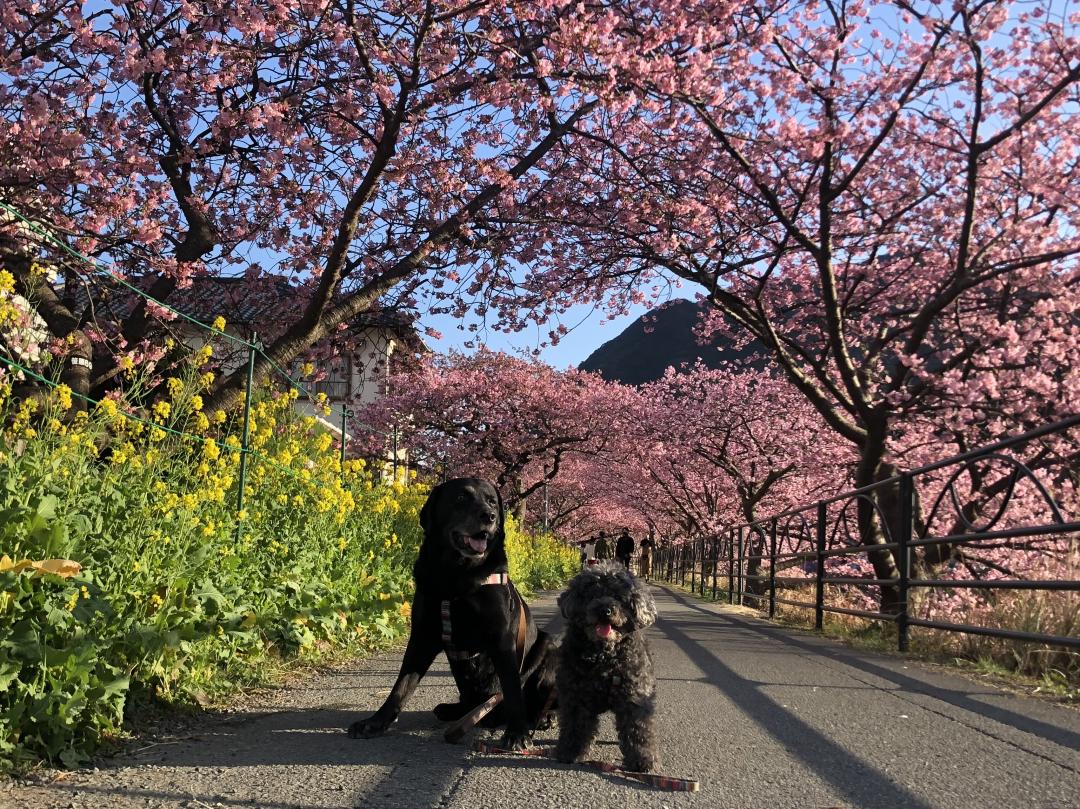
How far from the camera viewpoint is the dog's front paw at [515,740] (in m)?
2.67

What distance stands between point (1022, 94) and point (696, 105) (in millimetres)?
3887

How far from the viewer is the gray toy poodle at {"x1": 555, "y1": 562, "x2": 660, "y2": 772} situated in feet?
8.13

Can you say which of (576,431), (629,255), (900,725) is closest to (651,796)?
(900,725)

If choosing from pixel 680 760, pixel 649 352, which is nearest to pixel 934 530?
pixel 680 760

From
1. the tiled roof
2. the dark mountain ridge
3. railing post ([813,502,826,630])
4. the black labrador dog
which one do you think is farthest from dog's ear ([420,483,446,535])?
the dark mountain ridge

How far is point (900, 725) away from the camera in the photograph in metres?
3.16

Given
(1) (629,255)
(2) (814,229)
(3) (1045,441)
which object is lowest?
(3) (1045,441)

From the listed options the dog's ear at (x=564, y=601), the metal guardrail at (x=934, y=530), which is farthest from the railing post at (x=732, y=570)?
the dog's ear at (x=564, y=601)

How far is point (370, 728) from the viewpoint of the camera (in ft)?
9.13

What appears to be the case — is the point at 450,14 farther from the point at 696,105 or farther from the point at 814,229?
the point at 814,229

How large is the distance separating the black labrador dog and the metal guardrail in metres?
2.57

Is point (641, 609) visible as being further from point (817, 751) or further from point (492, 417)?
point (492, 417)

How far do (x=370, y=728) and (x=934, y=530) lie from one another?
12217mm

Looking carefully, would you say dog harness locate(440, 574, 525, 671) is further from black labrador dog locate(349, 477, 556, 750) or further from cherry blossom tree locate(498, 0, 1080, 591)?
cherry blossom tree locate(498, 0, 1080, 591)
